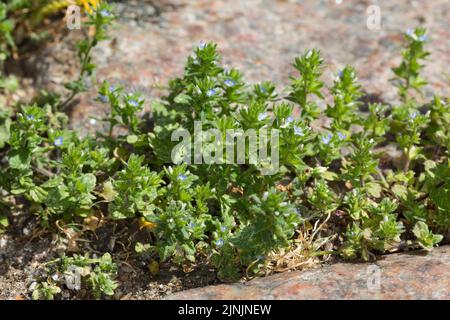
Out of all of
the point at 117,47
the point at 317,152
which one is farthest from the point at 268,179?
the point at 117,47

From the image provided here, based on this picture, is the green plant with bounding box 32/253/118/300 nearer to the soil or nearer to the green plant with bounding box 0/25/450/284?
the green plant with bounding box 0/25/450/284

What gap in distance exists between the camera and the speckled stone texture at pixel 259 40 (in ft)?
19.2

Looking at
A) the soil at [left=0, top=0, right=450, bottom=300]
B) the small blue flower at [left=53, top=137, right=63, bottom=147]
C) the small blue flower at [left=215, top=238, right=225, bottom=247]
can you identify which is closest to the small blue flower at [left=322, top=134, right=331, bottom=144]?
the soil at [left=0, top=0, right=450, bottom=300]

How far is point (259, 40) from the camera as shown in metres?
6.33

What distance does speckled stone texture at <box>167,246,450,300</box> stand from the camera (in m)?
4.11

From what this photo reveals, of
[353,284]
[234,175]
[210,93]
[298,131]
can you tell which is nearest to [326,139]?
[298,131]

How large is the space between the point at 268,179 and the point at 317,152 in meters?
0.52

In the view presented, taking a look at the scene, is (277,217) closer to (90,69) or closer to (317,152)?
(317,152)

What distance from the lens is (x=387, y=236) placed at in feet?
14.6

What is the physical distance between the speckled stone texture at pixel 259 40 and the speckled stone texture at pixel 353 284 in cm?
180

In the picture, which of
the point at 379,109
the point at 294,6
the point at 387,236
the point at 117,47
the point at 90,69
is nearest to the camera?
the point at 387,236

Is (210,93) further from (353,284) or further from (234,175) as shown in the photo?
(353,284)
